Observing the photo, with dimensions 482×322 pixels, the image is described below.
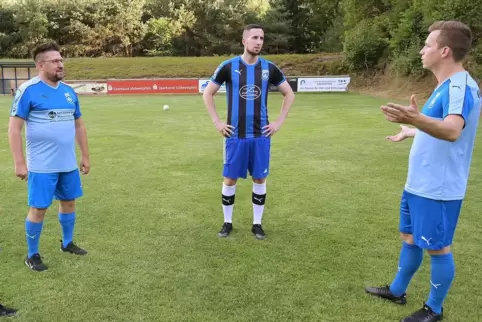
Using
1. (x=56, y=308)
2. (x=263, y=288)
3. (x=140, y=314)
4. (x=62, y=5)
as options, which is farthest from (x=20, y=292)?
(x=62, y=5)

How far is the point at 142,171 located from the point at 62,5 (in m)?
42.6

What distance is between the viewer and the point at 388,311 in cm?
346

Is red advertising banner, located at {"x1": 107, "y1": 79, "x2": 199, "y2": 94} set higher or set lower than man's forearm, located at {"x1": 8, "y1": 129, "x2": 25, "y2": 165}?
lower

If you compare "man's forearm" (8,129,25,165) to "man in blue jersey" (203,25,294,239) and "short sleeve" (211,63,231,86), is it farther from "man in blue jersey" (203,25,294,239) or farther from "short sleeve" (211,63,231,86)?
"short sleeve" (211,63,231,86)

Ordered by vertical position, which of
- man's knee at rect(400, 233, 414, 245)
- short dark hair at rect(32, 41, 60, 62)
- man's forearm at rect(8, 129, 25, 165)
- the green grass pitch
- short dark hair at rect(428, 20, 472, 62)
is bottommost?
the green grass pitch

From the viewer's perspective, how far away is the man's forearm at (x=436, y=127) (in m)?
2.49

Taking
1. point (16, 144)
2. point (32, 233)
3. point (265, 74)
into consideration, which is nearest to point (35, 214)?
point (32, 233)

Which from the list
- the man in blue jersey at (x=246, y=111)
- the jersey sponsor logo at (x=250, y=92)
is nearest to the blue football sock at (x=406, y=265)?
the man in blue jersey at (x=246, y=111)

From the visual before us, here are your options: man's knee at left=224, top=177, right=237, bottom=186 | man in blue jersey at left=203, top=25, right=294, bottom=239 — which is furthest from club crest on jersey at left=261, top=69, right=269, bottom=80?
man's knee at left=224, top=177, right=237, bottom=186

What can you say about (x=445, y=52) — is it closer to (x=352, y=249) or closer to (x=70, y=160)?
(x=352, y=249)

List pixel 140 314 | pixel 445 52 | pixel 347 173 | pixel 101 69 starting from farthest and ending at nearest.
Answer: pixel 101 69
pixel 347 173
pixel 140 314
pixel 445 52

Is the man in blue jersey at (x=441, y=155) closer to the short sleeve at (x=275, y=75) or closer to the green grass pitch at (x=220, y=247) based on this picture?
the green grass pitch at (x=220, y=247)

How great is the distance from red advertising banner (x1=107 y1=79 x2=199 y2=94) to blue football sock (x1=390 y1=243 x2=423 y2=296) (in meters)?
25.0

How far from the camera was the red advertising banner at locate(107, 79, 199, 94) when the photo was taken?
2712cm
